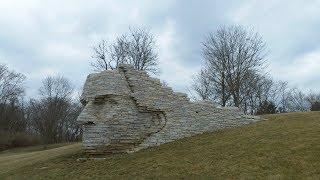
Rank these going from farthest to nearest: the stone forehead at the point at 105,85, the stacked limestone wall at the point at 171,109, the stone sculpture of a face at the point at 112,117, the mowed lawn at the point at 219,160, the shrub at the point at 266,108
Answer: the shrub at the point at 266,108 → the stacked limestone wall at the point at 171,109 → the stone forehead at the point at 105,85 → the stone sculpture of a face at the point at 112,117 → the mowed lawn at the point at 219,160

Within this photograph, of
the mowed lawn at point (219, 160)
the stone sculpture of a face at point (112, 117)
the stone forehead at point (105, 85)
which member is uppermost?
the stone forehead at point (105, 85)

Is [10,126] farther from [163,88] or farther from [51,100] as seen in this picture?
[163,88]

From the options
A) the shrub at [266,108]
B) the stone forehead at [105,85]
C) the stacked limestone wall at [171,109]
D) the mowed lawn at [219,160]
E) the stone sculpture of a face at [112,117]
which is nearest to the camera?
the mowed lawn at [219,160]

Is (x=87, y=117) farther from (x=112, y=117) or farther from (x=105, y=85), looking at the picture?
(x=105, y=85)

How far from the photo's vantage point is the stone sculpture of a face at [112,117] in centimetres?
2122

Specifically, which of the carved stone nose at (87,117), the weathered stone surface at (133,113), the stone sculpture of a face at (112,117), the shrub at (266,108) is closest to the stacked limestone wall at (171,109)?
the weathered stone surface at (133,113)

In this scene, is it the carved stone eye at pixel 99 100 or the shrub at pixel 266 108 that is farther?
the shrub at pixel 266 108

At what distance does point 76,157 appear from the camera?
73.9ft

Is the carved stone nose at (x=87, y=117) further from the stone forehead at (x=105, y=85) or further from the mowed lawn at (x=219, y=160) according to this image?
the mowed lawn at (x=219, y=160)

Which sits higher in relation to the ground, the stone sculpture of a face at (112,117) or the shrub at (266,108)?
the shrub at (266,108)

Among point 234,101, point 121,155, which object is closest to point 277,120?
point 121,155

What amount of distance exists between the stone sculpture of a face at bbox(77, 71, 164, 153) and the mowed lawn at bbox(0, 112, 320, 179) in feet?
2.80

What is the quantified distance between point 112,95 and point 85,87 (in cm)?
161

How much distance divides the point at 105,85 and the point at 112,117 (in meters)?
1.67
